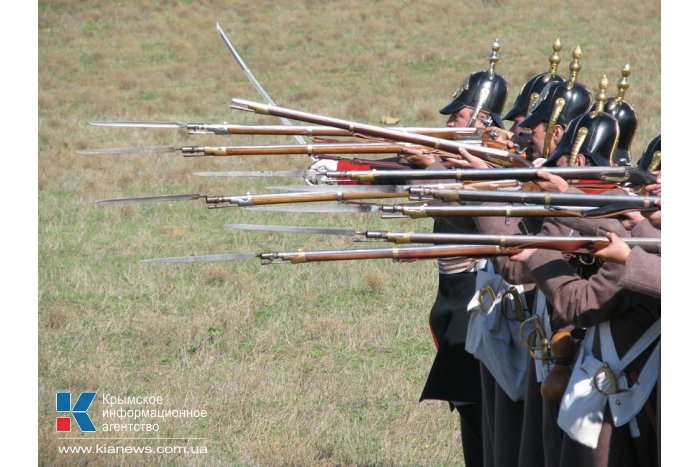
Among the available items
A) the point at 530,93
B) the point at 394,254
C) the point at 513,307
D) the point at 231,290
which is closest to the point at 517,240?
the point at 394,254

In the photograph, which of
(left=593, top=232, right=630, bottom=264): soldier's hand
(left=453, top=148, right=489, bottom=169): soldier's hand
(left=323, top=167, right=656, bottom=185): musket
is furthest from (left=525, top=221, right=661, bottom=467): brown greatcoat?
(left=453, top=148, right=489, bottom=169): soldier's hand

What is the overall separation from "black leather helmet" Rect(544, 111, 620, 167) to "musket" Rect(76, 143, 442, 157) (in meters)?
0.88

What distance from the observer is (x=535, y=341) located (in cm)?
425

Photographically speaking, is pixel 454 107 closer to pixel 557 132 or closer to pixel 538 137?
pixel 538 137

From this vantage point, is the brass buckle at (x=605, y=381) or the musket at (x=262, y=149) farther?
the musket at (x=262, y=149)

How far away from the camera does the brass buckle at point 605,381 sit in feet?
12.0

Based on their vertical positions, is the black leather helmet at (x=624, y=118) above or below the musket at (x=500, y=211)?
above

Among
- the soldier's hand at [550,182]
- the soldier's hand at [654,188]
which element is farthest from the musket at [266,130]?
the soldier's hand at [654,188]

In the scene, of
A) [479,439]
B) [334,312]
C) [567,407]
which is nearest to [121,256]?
[334,312]

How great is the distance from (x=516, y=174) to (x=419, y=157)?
1.15m

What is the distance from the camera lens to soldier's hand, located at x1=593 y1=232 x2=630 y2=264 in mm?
3422

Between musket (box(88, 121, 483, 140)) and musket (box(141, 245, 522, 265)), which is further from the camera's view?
musket (box(88, 121, 483, 140))

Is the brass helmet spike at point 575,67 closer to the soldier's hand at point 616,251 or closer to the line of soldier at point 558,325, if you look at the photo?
the line of soldier at point 558,325

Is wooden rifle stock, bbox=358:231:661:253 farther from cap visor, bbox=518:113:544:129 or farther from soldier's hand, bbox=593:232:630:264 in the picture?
cap visor, bbox=518:113:544:129
